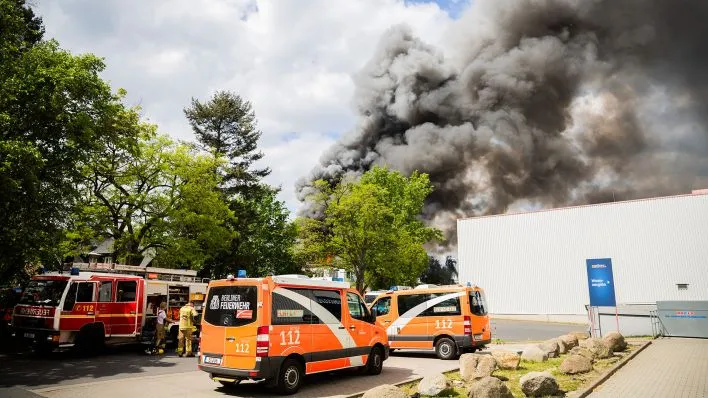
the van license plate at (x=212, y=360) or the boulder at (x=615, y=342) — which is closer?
the van license plate at (x=212, y=360)

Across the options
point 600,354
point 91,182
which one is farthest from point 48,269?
point 600,354

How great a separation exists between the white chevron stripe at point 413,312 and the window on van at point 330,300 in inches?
197

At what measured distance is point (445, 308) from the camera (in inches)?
566

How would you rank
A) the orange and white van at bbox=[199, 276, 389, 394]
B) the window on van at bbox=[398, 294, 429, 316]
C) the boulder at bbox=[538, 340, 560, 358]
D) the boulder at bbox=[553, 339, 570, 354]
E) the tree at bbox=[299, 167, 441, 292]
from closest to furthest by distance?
1. the orange and white van at bbox=[199, 276, 389, 394]
2. the boulder at bbox=[538, 340, 560, 358]
3. the boulder at bbox=[553, 339, 570, 354]
4. the window on van at bbox=[398, 294, 429, 316]
5. the tree at bbox=[299, 167, 441, 292]

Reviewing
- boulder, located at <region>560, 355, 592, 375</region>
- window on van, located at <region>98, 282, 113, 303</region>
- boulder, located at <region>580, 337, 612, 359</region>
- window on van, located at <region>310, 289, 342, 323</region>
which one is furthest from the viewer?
window on van, located at <region>98, 282, 113, 303</region>

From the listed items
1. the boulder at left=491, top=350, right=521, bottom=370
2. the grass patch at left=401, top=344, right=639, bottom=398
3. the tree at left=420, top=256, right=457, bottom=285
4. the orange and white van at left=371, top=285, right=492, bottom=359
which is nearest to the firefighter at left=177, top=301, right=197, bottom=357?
the orange and white van at left=371, top=285, right=492, bottom=359

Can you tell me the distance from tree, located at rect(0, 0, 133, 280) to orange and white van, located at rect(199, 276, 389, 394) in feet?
22.8

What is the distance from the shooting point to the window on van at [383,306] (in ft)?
51.1

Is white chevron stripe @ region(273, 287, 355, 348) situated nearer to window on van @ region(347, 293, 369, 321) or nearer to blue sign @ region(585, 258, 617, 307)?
window on van @ region(347, 293, 369, 321)

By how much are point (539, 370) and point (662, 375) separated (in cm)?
274

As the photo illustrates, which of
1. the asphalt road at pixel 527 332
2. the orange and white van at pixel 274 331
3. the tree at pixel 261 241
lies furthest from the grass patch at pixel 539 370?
the tree at pixel 261 241

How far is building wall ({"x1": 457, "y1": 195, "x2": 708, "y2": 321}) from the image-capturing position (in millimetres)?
33531

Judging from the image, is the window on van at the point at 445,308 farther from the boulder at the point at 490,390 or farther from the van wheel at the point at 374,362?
the boulder at the point at 490,390

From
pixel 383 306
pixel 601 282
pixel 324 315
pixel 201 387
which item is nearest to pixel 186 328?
pixel 201 387
